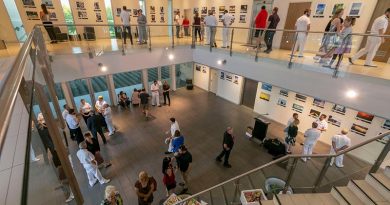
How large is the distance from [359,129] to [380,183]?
198 inches

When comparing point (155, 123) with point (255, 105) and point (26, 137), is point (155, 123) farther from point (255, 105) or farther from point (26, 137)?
point (26, 137)

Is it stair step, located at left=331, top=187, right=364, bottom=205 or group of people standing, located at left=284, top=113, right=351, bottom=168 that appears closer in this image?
stair step, located at left=331, top=187, right=364, bottom=205

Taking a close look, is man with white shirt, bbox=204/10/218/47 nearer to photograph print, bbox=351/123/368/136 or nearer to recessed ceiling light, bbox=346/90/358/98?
recessed ceiling light, bbox=346/90/358/98

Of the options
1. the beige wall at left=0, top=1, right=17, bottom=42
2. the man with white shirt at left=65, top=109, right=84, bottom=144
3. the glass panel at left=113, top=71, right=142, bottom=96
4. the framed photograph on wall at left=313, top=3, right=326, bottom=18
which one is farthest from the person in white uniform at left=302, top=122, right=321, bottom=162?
the beige wall at left=0, top=1, right=17, bottom=42

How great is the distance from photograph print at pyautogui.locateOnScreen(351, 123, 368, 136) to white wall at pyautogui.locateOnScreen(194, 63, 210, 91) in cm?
825

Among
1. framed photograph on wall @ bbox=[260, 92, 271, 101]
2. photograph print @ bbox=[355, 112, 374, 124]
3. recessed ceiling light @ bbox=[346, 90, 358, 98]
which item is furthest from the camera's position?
framed photograph on wall @ bbox=[260, 92, 271, 101]

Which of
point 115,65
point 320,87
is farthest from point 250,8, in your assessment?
point 115,65

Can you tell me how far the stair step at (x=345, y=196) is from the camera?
3414 mm

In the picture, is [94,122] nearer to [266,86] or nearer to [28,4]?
[28,4]

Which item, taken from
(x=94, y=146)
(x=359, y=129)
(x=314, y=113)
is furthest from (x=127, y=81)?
→ (x=359, y=129)

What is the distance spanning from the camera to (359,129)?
24.5 feet

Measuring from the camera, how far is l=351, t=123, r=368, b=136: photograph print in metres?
7.34

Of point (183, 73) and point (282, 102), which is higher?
point (282, 102)

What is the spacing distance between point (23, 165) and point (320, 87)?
6.82 metres
